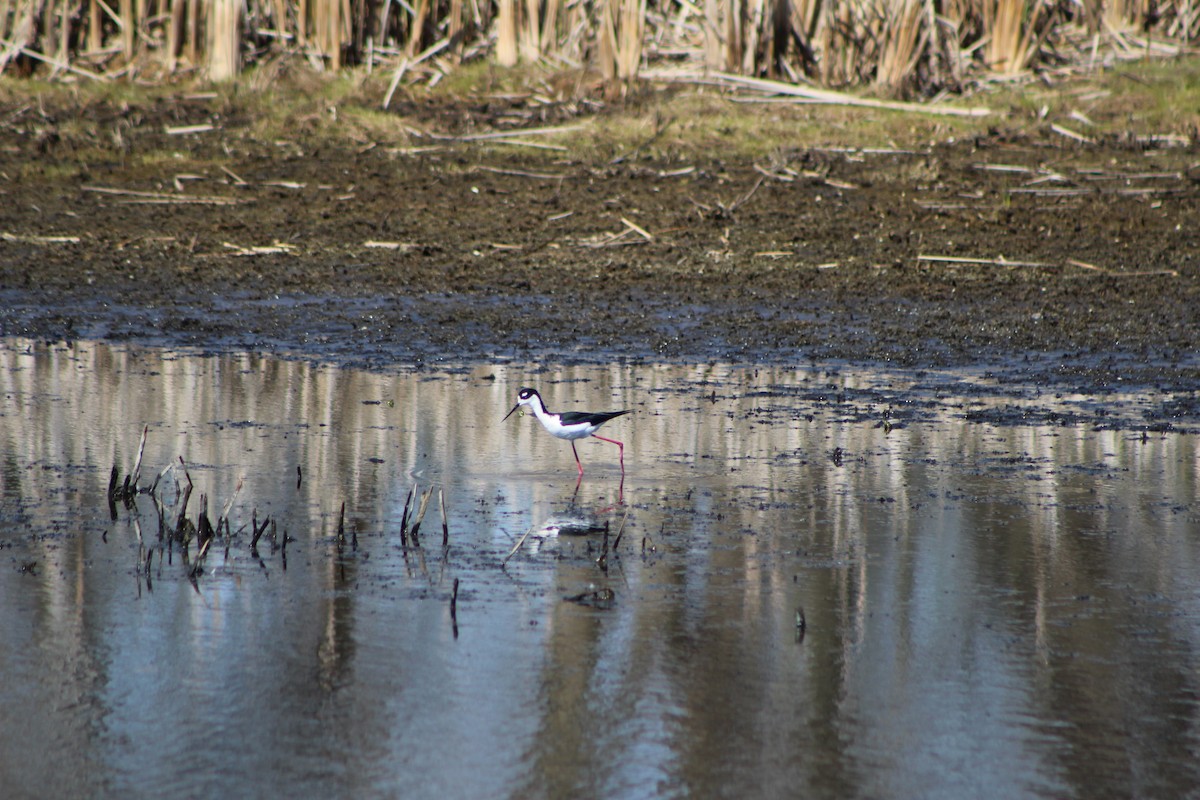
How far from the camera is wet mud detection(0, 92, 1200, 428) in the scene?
964cm

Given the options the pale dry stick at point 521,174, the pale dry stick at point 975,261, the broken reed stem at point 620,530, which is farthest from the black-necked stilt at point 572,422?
the pale dry stick at point 521,174

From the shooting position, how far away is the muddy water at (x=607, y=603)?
12.9 feet

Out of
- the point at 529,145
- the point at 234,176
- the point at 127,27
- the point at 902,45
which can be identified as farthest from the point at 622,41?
the point at 127,27

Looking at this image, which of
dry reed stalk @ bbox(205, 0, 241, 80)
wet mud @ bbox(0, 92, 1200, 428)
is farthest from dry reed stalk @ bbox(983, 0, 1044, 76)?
dry reed stalk @ bbox(205, 0, 241, 80)

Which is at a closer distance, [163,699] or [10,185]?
[163,699]

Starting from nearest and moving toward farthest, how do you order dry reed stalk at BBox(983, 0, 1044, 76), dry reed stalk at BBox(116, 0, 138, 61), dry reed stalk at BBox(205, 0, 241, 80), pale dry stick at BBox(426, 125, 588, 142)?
pale dry stick at BBox(426, 125, 588, 142) < dry reed stalk at BBox(983, 0, 1044, 76) < dry reed stalk at BBox(205, 0, 241, 80) < dry reed stalk at BBox(116, 0, 138, 61)

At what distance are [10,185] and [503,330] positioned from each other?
5630 millimetres

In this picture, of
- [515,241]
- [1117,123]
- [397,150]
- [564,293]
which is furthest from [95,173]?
[1117,123]

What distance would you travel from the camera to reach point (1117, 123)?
47.9 feet

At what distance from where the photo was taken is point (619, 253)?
11.7 metres

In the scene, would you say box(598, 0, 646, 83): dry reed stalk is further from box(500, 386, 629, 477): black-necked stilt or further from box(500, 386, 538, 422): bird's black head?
box(500, 386, 629, 477): black-necked stilt

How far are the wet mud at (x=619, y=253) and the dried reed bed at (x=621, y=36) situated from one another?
6.11 ft

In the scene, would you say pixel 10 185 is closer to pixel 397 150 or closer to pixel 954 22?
pixel 397 150

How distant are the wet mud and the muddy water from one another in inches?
60.6
